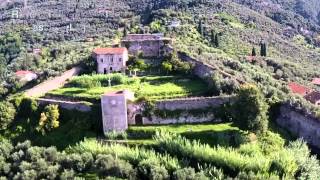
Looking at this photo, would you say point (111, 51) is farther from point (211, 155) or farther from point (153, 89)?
point (211, 155)

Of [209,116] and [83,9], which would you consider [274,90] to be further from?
[83,9]

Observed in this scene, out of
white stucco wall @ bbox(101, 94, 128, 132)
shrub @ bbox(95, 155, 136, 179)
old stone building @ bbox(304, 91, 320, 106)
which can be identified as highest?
white stucco wall @ bbox(101, 94, 128, 132)

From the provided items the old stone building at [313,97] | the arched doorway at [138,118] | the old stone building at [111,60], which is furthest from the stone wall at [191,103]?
the old stone building at [313,97]

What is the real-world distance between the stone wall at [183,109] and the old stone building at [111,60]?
591 inches

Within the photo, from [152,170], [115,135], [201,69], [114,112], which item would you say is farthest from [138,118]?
[201,69]

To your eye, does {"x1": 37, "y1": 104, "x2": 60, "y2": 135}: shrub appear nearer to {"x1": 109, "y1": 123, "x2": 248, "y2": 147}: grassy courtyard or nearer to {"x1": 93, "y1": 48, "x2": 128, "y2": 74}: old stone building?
{"x1": 109, "y1": 123, "x2": 248, "y2": 147}: grassy courtyard

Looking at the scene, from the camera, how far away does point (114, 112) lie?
164ft

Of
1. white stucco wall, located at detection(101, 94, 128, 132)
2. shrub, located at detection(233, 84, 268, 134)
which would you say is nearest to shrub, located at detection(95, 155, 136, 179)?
white stucco wall, located at detection(101, 94, 128, 132)

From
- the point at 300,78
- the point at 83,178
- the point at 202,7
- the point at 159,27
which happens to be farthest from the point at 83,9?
the point at 83,178

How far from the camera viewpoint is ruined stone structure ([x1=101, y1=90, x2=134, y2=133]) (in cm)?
5006

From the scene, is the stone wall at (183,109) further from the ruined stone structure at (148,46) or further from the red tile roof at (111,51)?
the ruined stone structure at (148,46)

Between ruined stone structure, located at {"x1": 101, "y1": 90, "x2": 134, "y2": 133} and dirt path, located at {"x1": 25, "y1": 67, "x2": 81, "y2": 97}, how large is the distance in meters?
11.4

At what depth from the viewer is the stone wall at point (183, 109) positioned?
50.8 metres

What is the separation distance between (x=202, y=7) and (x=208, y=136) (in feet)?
258
